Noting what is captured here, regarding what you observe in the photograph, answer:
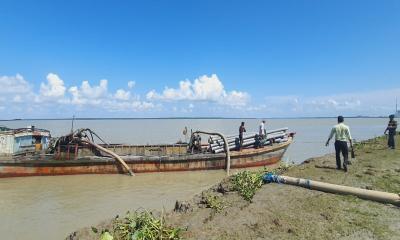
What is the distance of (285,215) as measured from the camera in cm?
625

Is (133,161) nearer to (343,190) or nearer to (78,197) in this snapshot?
(78,197)

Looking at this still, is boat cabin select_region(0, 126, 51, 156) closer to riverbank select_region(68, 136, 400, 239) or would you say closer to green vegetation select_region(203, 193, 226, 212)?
riverbank select_region(68, 136, 400, 239)

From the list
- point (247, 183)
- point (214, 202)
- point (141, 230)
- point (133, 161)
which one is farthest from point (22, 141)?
point (141, 230)

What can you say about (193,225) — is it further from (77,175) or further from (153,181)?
(77,175)

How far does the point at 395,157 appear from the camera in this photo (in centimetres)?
1219

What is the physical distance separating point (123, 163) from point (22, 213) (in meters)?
7.06

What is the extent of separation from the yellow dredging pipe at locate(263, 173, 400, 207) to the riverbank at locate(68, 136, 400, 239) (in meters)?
0.14

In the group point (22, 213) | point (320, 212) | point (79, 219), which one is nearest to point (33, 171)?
point (22, 213)

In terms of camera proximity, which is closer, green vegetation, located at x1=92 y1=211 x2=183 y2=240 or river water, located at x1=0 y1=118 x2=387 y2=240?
green vegetation, located at x1=92 y1=211 x2=183 y2=240

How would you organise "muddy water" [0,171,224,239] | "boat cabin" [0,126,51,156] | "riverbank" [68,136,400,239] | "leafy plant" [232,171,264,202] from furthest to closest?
"boat cabin" [0,126,51,156]
"muddy water" [0,171,224,239]
"leafy plant" [232,171,264,202]
"riverbank" [68,136,400,239]

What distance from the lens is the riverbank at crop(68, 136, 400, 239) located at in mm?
5613

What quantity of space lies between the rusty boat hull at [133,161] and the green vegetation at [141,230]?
14.0 metres

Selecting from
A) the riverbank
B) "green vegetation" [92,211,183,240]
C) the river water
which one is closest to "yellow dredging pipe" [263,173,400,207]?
the riverbank

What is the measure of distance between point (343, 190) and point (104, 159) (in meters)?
14.8
